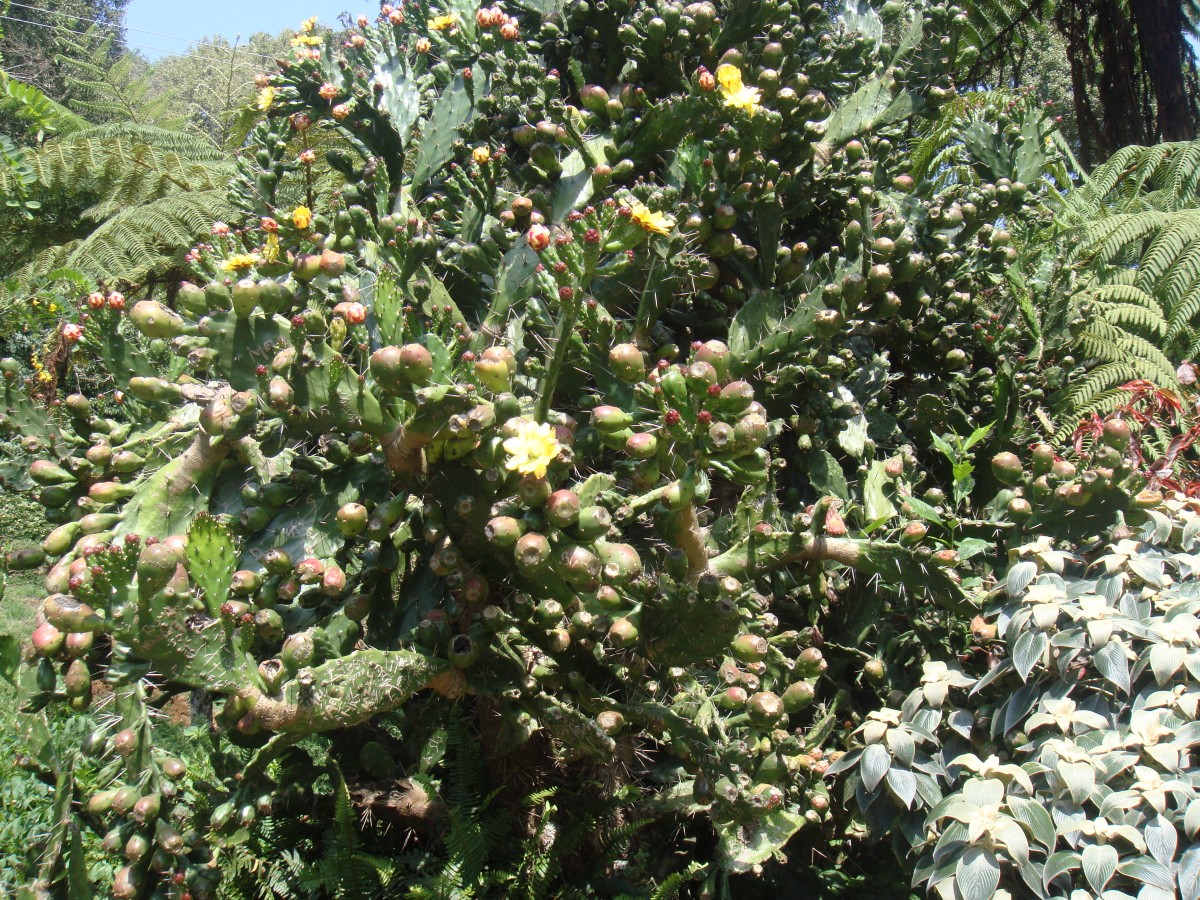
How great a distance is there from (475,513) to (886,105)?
1.86 m

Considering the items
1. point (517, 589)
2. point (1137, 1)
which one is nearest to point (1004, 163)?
point (517, 589)

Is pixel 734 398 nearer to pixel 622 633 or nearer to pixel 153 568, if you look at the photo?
pixel 622 633

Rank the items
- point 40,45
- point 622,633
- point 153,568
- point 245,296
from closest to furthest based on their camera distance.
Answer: point 153,568 → point 245,296 → point 622,633 → point 40,45

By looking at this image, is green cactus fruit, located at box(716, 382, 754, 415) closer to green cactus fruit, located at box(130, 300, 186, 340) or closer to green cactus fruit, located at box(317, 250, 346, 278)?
green cactus fruit, located at box(317, 250, 346, 278)

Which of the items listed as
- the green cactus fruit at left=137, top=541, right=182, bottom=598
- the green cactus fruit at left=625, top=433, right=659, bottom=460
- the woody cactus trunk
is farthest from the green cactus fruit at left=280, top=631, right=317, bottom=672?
the green cactus fruit at left=625, top=433, right=659, bottom=460

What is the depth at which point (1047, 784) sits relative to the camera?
1805 millimetres

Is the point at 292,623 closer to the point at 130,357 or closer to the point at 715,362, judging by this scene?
the point at 130,357

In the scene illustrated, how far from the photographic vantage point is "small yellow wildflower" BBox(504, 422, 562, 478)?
154 cm

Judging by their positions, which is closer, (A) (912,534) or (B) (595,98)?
(A) (912,534)

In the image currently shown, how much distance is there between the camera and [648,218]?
1888mm

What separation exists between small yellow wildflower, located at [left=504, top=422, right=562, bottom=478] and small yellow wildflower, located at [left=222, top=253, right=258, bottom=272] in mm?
923

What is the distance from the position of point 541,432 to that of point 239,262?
0.99 m

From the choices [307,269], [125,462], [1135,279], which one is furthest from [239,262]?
[1135,279]

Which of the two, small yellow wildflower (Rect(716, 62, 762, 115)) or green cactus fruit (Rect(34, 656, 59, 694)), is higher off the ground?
small yellow wildflower (Rect(716, 62, 762, 115))
